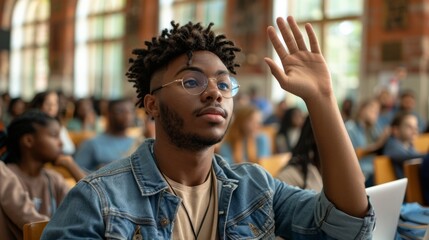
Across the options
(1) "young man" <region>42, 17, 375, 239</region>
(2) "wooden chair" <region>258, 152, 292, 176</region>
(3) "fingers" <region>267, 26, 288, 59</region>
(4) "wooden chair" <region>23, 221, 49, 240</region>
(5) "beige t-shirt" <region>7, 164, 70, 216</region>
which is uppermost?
(3) "fingers" <region>267, 26, 288, 59</region>

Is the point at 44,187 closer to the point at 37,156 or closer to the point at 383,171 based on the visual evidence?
the point at 37,156

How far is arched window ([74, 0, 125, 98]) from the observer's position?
20547 mm

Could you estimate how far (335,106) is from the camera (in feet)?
5.33

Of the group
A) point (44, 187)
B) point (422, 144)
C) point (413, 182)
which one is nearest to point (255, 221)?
point (44, 187)

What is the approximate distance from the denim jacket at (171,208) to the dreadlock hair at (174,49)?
219mm

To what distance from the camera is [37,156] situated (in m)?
3.07

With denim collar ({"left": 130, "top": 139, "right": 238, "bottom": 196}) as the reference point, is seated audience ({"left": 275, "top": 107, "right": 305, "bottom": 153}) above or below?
below

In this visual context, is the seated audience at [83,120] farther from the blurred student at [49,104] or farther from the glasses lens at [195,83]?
the glasses lens at [195,83]

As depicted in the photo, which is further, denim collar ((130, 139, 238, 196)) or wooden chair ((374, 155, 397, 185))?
wooden chair ((374, 155, 397, 185))

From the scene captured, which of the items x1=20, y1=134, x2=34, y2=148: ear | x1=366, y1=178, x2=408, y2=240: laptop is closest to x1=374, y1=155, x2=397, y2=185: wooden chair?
x1=366, y1=178, x2=408, y2=240: laptop

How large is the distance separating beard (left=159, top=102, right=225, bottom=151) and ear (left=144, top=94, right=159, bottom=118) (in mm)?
53

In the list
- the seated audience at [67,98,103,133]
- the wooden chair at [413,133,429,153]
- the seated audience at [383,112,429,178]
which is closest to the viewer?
the seated audience at [383,112,429,178]

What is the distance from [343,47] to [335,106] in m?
12.2

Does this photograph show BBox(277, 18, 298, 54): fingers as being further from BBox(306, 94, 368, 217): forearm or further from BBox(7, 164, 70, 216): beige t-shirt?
BBox(7, 164, 70, 216): beige t-shirt
